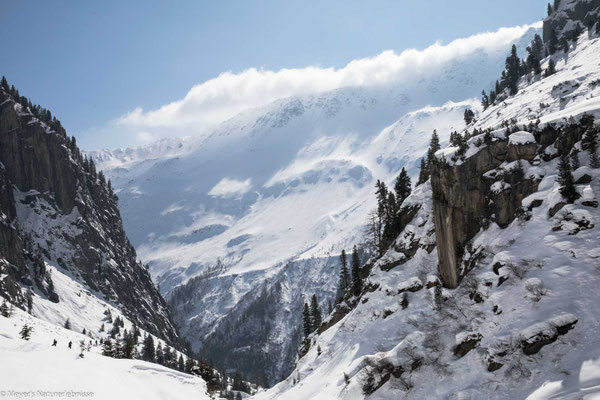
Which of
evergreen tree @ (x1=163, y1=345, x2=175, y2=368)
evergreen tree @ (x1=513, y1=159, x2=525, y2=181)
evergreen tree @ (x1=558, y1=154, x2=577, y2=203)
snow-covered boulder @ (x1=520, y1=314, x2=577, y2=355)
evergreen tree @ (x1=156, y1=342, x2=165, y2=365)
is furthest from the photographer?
evergreen tree @ (x1=163, y1=345, x2=175, y2=368)

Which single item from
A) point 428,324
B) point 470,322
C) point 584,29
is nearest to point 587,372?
point 470,322

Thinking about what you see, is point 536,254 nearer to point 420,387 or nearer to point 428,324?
point 428,324

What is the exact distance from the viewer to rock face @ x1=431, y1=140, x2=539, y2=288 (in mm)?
41406

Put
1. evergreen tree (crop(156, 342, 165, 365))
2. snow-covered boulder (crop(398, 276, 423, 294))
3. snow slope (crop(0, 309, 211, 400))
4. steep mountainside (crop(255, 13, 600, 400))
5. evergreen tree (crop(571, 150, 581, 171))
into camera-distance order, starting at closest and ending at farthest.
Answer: snow slope (crop(0, 309, 211, 400)), steep mountainside (crop(255, 13, 600, 400)), evergreen tree (crop(571, 150, 581, 171)), snow-covered boulder (crop(398, 276, 423, 294)), evergreen tree (crop(156, 342, 165, 365))

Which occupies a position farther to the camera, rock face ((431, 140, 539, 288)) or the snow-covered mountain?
rock face ((431, 140, 539, 288))

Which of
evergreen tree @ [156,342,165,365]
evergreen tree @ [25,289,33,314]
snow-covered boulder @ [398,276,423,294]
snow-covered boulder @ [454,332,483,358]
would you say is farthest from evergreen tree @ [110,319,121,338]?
snow-covered boulder @ [454,332,483,358]

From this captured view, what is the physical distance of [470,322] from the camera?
114ft

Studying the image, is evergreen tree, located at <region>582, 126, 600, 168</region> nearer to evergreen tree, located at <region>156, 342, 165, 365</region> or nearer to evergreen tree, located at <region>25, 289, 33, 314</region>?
evergreen tree, located at <region>156, 342, 165, 365</region>

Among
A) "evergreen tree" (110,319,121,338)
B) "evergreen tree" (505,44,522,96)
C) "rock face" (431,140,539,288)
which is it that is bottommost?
"evergreen tree" (110,319,121,338)

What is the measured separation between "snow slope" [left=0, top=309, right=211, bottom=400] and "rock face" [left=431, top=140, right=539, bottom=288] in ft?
95.8

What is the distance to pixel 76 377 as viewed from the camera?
30016mm

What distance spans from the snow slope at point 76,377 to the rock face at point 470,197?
29213mm

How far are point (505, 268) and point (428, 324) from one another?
28.7 feet

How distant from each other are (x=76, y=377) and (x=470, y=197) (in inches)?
1577
